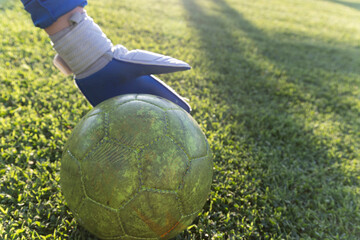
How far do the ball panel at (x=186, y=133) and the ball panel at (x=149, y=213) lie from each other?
0.31 m

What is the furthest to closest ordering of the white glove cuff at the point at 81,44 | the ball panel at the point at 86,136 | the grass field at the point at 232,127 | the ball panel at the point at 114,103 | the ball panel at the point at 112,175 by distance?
the grass field at the point at 232,127, the white glove cuff at the point at 81,44, the ball panel at the point at 114,103, the ball panel at the point at 86,136, the ball panel at the point at 112,175

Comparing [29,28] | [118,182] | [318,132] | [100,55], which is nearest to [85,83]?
[100,55]

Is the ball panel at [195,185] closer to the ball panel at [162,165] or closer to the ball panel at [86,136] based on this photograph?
the ball panel at [162,165]

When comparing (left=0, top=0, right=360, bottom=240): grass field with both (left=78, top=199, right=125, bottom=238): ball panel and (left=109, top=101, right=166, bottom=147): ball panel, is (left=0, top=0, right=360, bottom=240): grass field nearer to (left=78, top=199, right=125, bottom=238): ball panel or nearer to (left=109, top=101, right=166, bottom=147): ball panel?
(left=78, top=199, right=125, bottom=238): ball panel

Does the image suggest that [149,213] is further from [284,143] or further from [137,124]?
[284,143]

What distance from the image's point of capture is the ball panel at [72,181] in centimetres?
145

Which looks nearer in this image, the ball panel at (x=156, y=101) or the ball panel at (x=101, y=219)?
the ball panel at (x=101, y=219)

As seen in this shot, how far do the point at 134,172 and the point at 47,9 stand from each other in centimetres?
132

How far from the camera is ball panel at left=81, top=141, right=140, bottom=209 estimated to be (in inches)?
53.4

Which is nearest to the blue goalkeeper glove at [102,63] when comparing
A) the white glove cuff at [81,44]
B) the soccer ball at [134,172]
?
the white glove cuff at [81,44]

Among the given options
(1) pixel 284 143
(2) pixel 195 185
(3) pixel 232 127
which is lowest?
(1) pixel 284 143

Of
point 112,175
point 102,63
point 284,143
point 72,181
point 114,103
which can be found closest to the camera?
point 112,175

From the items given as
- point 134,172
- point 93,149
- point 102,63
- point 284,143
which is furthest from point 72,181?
point 284,143

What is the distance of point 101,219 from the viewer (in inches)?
55.4
